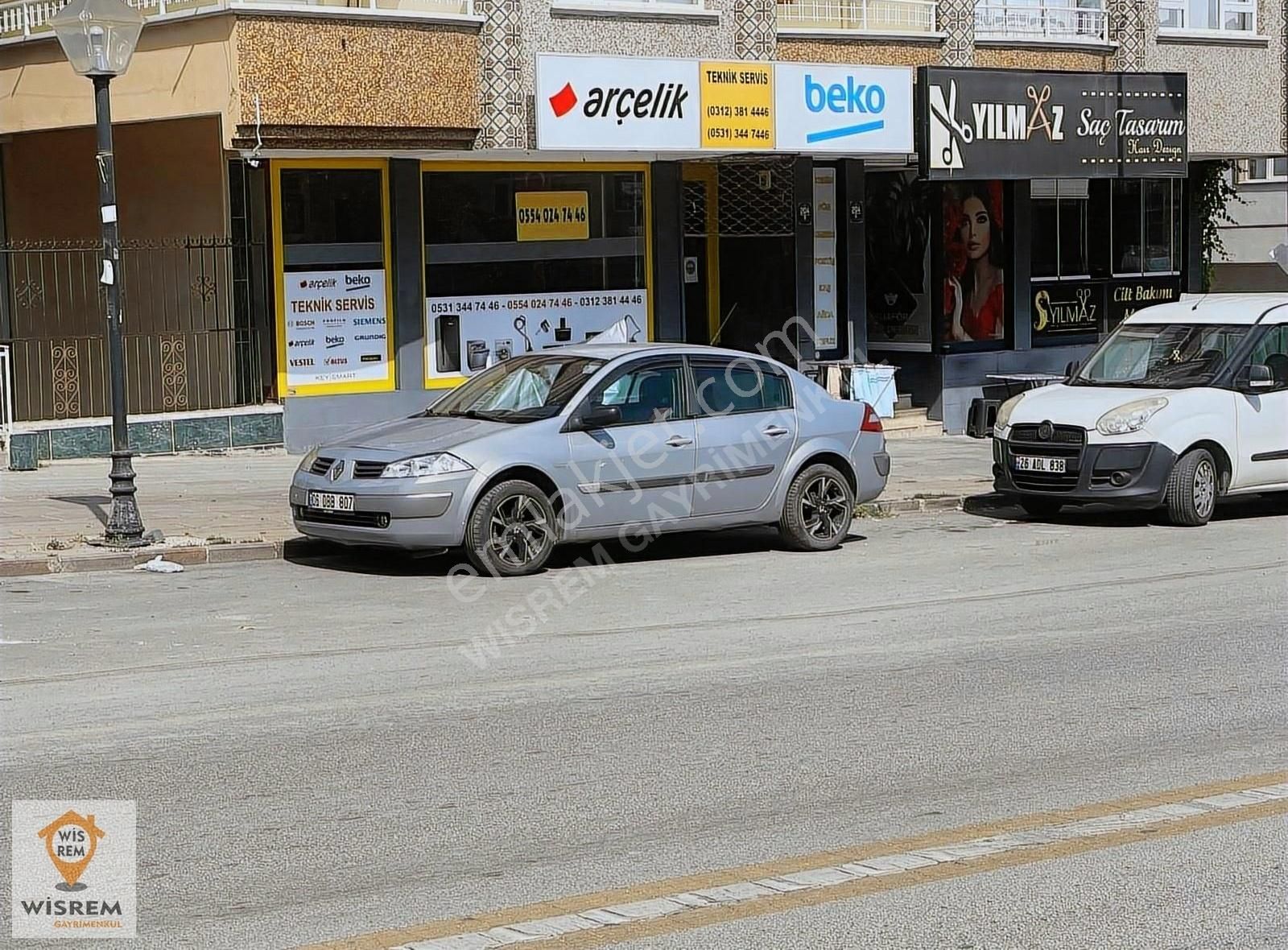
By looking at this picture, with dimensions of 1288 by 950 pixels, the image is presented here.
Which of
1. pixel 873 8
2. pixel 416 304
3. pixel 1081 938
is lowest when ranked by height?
pixel 1081 938

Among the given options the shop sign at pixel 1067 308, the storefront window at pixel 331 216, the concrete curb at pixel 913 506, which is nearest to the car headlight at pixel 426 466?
the concrete curb at pixel 913 506

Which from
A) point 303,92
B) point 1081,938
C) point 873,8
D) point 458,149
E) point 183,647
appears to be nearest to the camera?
point 1081,938

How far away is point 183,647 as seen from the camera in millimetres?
9734

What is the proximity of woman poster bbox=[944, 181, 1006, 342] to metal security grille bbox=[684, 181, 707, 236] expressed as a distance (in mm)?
3655

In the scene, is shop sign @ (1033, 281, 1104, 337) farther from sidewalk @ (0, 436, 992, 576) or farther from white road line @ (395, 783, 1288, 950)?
white road line @ (395, 783, 1288, 950)

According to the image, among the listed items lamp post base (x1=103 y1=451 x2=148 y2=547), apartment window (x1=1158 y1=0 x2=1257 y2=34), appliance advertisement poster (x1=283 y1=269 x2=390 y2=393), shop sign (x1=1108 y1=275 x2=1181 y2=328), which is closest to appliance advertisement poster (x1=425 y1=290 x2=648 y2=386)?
appliance advertisement poster (x1=283 y1=269 x2=390 y2=393)

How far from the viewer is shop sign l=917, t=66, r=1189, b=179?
22156 millimetres

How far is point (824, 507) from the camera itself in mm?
13820

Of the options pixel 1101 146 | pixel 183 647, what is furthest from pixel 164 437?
pixel 1101 146

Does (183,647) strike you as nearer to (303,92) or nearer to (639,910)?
(639,910)

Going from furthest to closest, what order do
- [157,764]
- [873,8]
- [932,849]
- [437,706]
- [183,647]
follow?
1. [873,8]
2. [183,647]
3. [437,706]
4. [157,764]
5. [932,849]

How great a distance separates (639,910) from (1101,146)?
20063 mm

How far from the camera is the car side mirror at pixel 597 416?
41.2ft

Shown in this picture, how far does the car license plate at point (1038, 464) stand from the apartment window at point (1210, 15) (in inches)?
479
